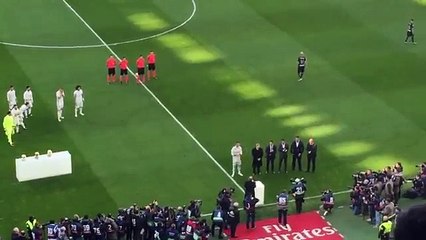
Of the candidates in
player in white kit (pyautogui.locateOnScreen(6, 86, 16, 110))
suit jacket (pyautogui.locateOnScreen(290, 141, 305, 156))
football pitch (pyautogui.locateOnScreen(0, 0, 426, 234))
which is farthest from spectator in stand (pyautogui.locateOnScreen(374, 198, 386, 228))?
player in white kit (pyautogui.locateOnScreen(6, 86, 16, 110))

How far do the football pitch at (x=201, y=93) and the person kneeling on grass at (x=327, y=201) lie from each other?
166cm

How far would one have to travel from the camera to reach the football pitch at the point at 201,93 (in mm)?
27562

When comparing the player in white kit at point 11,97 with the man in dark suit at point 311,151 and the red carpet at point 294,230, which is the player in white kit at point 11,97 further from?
the man in dark suit at point 311,151

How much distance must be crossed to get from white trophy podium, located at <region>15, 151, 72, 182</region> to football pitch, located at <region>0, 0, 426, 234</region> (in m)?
0.33

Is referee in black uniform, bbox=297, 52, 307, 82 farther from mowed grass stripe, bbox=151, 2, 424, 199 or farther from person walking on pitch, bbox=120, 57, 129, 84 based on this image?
person walking on pitch, bbox=120, 57, 129, 84

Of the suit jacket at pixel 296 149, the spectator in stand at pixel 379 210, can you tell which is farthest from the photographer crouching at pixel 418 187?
the suit jacket at pixel 296 149

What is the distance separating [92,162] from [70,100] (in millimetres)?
5521

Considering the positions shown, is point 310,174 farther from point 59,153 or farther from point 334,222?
point 59,153

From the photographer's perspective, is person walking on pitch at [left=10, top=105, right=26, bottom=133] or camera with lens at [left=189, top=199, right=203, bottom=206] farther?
person walking on pitch at [left=10, top=105, right=26, bottom=133]

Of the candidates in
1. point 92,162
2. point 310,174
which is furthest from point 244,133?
point 92,162

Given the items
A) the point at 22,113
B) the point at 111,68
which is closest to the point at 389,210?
the point at 22,113

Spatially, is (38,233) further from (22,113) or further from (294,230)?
(22,113)

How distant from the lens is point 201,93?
3422cm

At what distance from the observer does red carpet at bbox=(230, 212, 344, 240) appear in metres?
24.1
